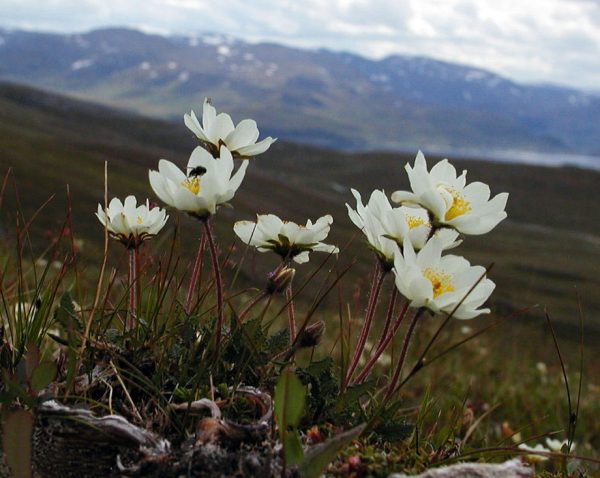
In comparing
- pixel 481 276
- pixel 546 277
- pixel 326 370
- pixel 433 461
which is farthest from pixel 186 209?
pixel 546 277

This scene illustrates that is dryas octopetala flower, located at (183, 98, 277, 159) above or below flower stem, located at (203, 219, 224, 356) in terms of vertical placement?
above

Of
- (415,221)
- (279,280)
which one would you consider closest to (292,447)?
(279,280)

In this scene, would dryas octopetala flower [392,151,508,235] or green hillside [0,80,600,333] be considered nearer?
dryas octopetala flower [392,151,508,235]

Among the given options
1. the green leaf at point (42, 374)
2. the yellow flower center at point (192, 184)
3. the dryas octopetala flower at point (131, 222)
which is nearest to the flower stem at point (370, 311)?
the yellow flower center at point (192, 184)

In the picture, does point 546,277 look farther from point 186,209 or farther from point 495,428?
point 186,209

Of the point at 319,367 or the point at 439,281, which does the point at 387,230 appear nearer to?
the point at 439,281

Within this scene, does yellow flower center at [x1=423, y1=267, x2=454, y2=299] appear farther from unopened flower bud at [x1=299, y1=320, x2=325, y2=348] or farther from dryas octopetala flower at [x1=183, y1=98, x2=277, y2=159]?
dryas octopetala flower at [x1=183, y1=98, x2=277, y2=159]

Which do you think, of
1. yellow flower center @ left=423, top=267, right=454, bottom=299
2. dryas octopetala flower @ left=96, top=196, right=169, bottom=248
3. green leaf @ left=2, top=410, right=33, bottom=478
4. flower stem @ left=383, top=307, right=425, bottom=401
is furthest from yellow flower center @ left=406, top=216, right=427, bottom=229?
green leaf @ left=2, top=410, right=33, bottom=478
